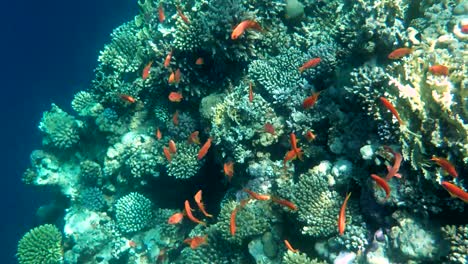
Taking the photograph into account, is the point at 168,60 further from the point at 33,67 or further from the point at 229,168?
the point at 33,67

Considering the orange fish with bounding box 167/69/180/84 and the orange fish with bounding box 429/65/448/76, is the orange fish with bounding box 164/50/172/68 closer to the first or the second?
the orange fish with bounding box 167/69/180/84

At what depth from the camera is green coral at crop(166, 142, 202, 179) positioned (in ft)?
24.5

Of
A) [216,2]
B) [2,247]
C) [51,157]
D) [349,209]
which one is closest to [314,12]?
[216,2]

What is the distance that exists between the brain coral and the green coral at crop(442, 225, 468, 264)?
6453mm

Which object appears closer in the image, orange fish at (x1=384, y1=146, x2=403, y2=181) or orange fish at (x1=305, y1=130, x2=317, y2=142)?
orange fish at (x1=384, y1=146, x2=403, y2=181)

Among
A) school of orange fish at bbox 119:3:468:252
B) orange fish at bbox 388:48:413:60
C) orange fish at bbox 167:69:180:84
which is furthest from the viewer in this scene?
orange fish at bbox 167:69:180:84

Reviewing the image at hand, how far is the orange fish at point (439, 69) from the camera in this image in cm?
413

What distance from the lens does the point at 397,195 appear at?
4281mm

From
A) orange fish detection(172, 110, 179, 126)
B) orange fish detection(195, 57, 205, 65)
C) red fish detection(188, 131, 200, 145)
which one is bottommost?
red fish detection(188, 131, 200, 145)

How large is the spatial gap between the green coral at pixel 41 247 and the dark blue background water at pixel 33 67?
20648 millimetres

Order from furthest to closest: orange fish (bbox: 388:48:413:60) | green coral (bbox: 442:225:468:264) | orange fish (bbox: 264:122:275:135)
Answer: orange fish (bbox: 264:122:275:135) < orange fish (bbox: 388:48:413:60) < green coral (bbox: 442:225:468:264)

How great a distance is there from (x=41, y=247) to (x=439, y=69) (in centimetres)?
983

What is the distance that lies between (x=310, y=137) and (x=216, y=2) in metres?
3.44

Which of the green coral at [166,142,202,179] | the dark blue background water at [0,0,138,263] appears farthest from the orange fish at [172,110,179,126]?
the dark blue background water at [0,0,138,263]
